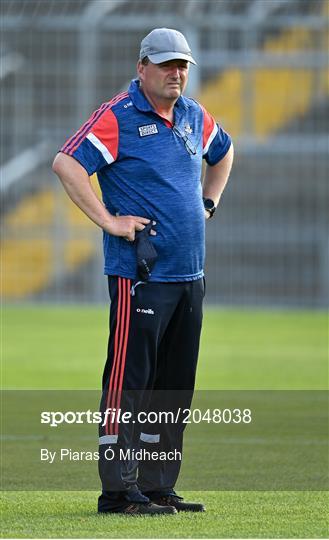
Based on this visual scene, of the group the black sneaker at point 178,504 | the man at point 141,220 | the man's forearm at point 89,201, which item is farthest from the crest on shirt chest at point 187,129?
the black sneaker at point 178,504

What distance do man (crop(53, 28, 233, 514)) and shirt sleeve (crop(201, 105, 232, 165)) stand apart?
0.58 feet

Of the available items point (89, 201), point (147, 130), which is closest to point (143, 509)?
point (89, 201)

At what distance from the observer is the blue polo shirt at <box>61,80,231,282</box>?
5.81 meters

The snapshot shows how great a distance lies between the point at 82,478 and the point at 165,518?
1292 mm

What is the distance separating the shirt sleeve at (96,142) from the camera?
5.79m

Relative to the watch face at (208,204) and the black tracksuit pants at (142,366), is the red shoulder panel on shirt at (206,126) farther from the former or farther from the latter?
the black tracksuit pants at (142,366)

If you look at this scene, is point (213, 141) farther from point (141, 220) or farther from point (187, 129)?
point (141, 220)

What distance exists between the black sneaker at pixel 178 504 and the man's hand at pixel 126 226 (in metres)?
1.05

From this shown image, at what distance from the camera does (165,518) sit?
5812 millimetres

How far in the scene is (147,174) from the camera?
19.1 feet

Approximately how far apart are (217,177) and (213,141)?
245 mm

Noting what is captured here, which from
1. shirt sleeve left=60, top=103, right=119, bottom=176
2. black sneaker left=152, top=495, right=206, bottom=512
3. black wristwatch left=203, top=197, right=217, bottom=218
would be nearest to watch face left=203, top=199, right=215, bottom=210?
black wristwatch left=203, top=197, right=217, bottom=218

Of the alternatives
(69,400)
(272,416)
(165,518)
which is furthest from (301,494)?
(69,400)

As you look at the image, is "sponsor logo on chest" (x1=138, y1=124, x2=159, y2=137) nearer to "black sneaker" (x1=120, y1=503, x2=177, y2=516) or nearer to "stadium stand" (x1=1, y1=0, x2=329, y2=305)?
"black sneaker" (x1=120, y1=503, x2=177, y2=516)
